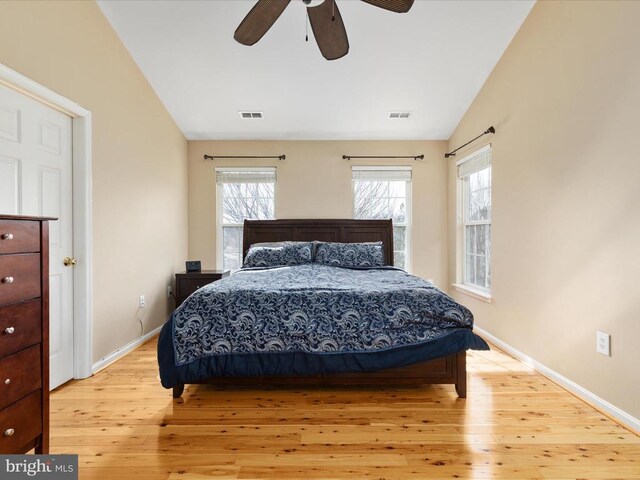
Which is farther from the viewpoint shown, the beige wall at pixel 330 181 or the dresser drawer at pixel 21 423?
the beige wall at pixel 330 181

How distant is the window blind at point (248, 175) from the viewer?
179 inches

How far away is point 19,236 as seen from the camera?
1436 millimetres

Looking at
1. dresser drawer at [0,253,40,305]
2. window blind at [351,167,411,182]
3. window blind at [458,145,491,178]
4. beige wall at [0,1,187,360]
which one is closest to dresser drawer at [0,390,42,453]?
dresser drawer at [0,253,40,305]

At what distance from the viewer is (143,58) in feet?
10.8

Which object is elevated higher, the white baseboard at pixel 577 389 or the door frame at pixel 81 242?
the door frame at pixel 81 242

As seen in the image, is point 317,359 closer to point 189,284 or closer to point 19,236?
point 19,236

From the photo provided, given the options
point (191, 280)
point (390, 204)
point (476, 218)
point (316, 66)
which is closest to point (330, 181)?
point (390, 204)

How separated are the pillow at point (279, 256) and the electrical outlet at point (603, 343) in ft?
8.44

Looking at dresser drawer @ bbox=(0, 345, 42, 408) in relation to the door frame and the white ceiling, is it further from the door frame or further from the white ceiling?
the white ceiling

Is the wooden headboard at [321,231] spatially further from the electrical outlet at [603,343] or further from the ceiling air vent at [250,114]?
the electrical outlet at [603,343]

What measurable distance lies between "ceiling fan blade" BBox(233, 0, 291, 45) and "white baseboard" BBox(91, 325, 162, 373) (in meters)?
2.69

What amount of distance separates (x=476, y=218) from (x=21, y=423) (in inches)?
162

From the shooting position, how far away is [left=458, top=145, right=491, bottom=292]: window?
12.1ft

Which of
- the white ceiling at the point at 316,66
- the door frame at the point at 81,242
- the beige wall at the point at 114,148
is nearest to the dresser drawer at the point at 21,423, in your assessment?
the door frame at the point at 81,242
